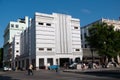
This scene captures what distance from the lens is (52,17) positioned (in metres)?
72.7

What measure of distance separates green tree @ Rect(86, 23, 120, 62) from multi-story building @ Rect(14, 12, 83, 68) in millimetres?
18011

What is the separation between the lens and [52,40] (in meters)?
71.2

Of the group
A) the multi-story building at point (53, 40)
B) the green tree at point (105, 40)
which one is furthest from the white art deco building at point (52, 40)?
the green tree at point (105, 40)

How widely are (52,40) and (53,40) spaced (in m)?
0.41

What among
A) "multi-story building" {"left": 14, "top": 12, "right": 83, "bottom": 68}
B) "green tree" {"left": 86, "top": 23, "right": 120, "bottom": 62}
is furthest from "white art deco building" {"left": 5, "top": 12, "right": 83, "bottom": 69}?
"green tree" {"left": 86, "top": 23, "right": 120, "bottom": 62}

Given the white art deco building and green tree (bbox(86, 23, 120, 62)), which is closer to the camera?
green tree (bbox(86, 23, 120, 62))

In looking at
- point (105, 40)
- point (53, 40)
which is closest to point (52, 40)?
point (53, 40)

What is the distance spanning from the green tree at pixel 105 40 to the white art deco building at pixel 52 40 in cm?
1802

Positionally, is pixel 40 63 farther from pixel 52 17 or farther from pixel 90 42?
pixel 90 42

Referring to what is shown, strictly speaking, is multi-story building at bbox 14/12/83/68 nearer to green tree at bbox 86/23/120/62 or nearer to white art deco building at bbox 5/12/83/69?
white art deco building at bbox 5/12/83/69

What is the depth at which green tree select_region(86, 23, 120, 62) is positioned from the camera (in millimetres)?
54719

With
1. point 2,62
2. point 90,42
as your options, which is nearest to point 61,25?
point 90,42

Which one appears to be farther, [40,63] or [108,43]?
[40,63]

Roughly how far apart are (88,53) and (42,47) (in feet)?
64.4
